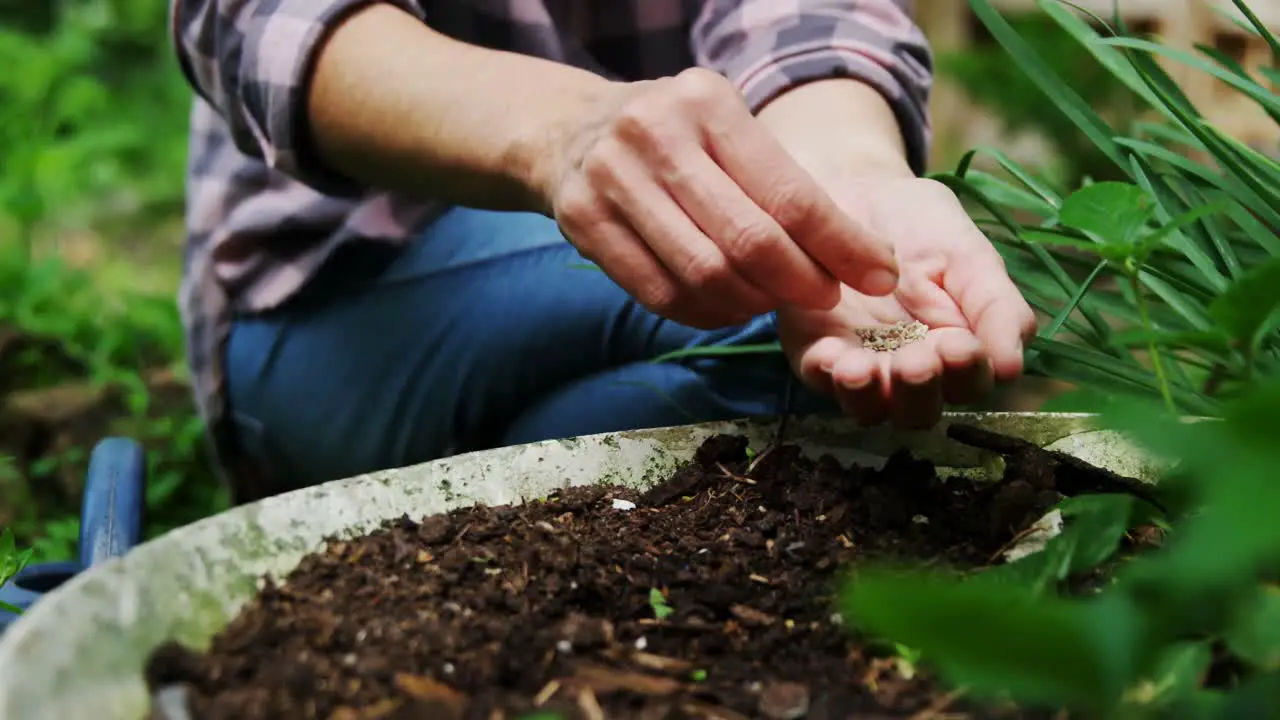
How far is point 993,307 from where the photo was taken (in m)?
0.70

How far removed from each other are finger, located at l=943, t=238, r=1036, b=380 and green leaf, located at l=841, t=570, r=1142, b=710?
367 millimetres

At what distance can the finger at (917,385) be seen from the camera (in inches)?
25.4

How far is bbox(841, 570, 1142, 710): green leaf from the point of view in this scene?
311 mm

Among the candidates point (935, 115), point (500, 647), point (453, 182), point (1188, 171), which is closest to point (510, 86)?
point (453, 182)

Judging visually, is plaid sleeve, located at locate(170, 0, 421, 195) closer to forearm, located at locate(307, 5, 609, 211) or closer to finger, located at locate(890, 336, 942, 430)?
forearm, located at locate(307, 5, 609, 211)

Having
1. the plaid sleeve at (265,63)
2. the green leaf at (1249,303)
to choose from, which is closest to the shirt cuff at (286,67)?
the plaid sleeve at (265,63)

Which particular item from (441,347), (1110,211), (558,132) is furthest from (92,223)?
(1110,211)

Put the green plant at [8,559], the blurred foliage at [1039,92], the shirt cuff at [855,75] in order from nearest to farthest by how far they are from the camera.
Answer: the green plant at [8,559] → the shirt cuff at [855,75] → the blurred foliage at [1039,92]

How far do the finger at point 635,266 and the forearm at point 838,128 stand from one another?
24 cm

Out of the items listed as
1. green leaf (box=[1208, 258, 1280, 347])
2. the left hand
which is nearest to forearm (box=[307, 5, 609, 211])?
the left hand

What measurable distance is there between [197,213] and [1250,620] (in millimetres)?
1098

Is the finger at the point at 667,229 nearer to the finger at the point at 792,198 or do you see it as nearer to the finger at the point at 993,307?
the finger at the point at 792,198

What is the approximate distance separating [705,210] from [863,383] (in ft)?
0.45

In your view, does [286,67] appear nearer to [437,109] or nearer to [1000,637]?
[437,109]
